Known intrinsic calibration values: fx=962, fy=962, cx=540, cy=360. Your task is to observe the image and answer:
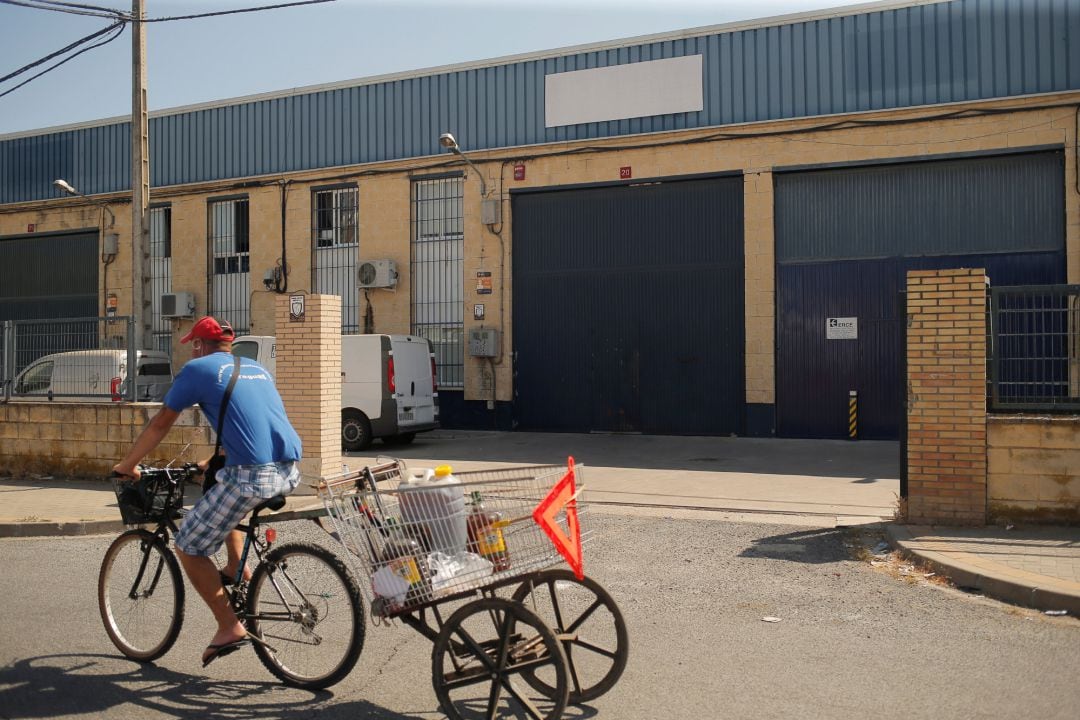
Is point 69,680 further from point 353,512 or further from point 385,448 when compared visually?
point 385,448

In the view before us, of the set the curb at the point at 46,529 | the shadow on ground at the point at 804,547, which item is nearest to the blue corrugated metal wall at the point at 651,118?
the shadow on ground at the point at 804,547

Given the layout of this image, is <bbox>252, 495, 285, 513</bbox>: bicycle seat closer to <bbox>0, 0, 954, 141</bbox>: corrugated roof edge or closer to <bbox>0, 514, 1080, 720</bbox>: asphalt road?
<bbox>0, 514, 1080, 720</bbox>: asphalt road

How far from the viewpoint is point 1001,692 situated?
4684mm

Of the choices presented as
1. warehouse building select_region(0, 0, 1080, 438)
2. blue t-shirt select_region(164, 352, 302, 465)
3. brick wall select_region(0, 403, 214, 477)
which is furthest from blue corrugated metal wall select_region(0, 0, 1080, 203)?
blue t-shirt select_region(164, 352, 302, 465)

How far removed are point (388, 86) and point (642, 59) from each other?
5.96m

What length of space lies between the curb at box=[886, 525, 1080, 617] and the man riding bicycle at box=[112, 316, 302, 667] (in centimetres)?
480

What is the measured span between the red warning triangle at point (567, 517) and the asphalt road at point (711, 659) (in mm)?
848

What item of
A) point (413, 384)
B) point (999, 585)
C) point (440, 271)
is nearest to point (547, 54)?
point (440, 271)

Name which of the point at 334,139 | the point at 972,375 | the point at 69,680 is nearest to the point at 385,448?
the point at 334,139

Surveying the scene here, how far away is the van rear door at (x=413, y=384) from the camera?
1689 cm

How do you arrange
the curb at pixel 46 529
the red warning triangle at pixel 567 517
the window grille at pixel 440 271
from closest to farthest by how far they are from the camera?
Result: the red warning triangle at pixel 567 517
the curb at pixel 46 529
the window grille at pixel 440 271

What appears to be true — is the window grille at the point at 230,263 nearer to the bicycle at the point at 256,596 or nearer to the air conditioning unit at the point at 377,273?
the air conditioning unit at the point at 377,273

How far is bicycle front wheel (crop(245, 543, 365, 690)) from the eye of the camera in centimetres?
470

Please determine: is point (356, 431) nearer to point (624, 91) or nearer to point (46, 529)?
point (46, 529)
